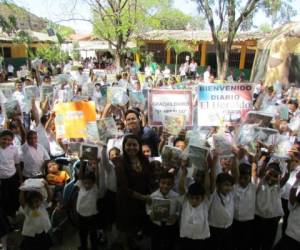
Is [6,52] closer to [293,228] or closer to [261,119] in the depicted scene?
[261,119]

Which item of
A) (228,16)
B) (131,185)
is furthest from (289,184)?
(228,16)

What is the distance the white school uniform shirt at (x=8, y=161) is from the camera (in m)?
4.51

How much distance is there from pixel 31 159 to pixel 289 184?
320 centimetres

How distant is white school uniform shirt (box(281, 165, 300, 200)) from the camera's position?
420 cm

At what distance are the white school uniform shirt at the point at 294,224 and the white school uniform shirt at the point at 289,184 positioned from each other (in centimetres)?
51

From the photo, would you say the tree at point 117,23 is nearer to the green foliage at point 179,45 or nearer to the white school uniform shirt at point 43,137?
the green foliage at point 179,45

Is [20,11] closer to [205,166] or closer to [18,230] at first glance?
[18,230]

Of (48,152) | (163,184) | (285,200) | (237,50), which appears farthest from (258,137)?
(237,50)

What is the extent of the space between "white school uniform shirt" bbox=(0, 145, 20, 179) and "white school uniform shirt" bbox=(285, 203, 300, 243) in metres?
3.28

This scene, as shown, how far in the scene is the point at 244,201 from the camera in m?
3.85

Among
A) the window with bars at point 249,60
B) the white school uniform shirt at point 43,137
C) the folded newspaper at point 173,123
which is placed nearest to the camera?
the folded newspaper at point 173,123

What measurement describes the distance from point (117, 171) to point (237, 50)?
77.8 feet

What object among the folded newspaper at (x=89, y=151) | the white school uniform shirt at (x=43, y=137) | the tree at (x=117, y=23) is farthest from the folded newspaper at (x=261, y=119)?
the tree at (x=117, y=23)

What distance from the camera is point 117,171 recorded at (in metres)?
3.76
